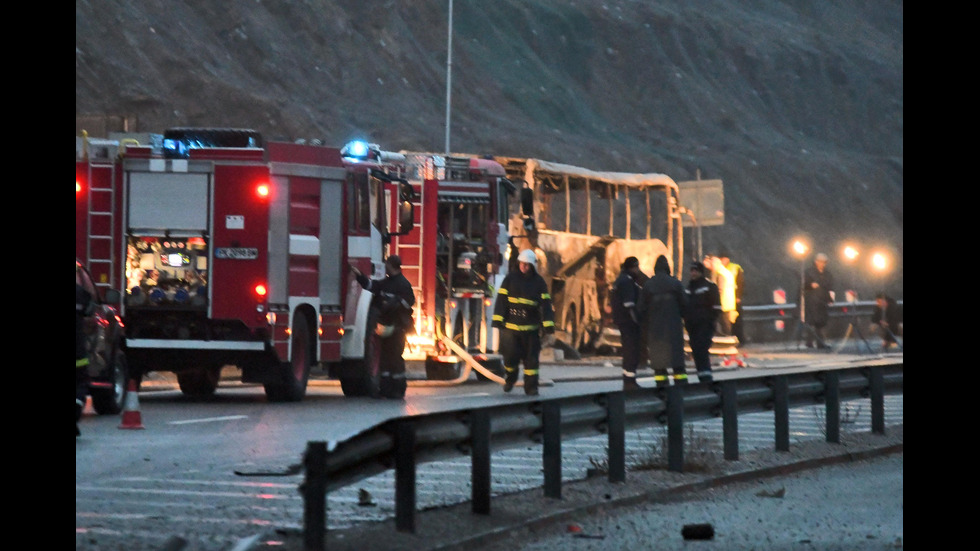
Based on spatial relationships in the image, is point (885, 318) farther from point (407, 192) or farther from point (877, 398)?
point (877, 398)

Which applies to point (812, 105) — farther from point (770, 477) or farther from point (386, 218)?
point (770, 477)

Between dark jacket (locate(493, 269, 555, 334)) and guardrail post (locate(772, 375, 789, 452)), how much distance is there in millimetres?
7016

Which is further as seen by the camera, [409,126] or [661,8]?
[661,8]

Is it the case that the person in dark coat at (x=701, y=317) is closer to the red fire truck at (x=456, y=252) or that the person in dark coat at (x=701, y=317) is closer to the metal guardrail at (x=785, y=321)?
the red fire truck at (x=456, y=252)

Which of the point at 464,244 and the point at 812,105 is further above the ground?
the point at 812,105

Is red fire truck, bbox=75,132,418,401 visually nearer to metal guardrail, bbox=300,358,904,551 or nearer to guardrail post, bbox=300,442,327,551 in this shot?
metal guardrail, bbox=300,358,904,551

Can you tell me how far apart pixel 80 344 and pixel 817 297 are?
24364 mm

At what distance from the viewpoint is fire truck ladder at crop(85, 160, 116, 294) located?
68.2 ft

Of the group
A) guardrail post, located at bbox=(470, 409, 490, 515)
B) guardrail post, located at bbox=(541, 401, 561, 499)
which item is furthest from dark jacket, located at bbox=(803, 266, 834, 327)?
guardrail post, located at bbox=(470, 409, 490, 515)

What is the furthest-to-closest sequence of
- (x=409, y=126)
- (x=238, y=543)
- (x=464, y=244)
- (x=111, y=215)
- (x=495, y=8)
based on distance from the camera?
(x=495, y=8) → (x=409, y=126) → (x=464, y=244) → (x=111, y=215) → (x=238, y=543)

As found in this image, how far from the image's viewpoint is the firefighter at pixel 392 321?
70.8 ft

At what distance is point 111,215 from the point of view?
2094cm
